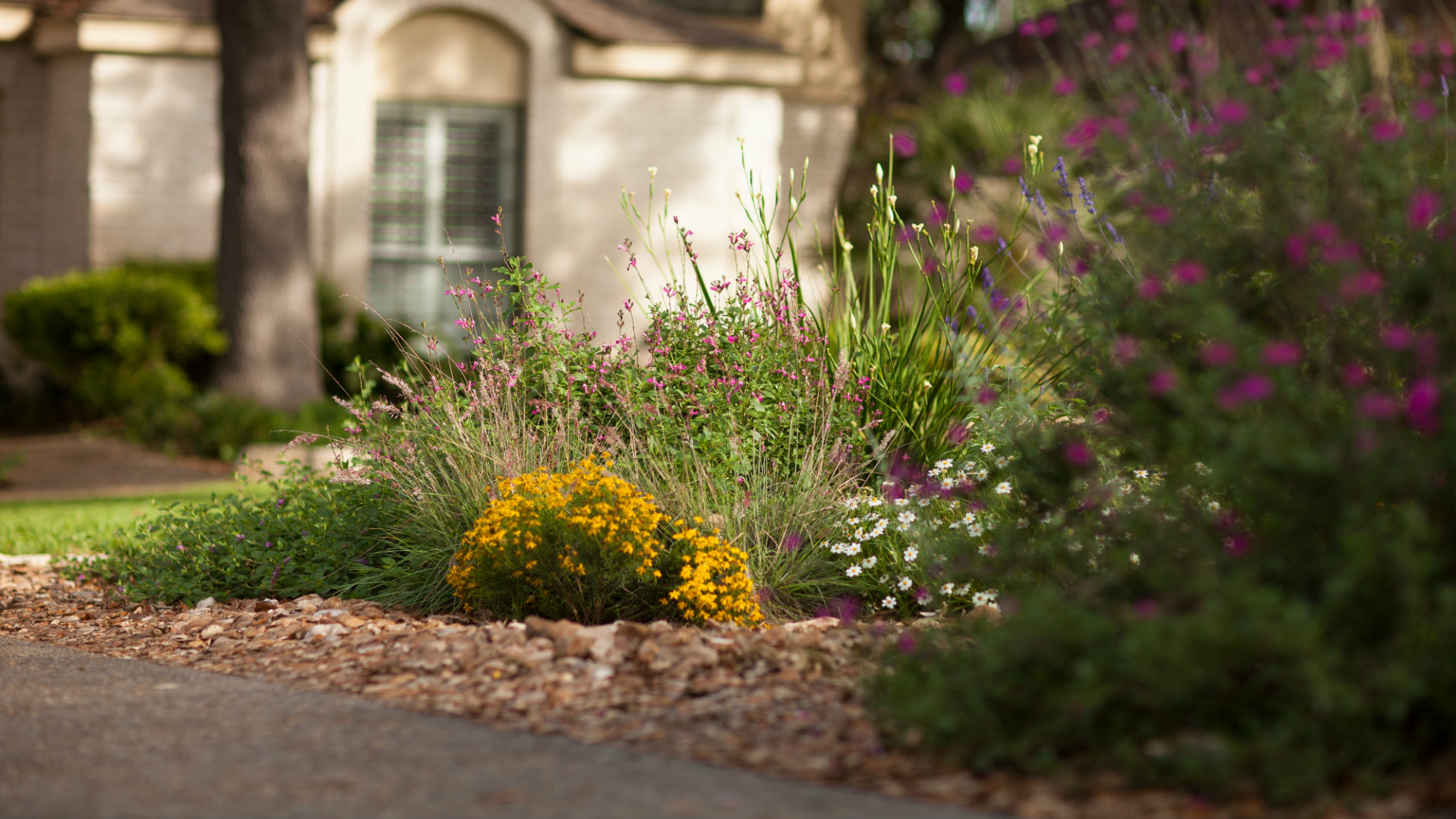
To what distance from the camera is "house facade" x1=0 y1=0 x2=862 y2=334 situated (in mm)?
12664

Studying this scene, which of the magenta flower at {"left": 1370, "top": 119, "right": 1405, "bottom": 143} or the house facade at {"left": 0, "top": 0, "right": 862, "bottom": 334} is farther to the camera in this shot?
the house facade at {"left": 0, "top": 0, "right": 862, "bottom": 334}

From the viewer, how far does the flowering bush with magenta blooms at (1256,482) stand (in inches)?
109

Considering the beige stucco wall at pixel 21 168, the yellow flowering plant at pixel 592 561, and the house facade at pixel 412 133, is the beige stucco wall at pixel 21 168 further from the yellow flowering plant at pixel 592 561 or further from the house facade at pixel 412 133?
the yellow flowering plant at pixel 592 561

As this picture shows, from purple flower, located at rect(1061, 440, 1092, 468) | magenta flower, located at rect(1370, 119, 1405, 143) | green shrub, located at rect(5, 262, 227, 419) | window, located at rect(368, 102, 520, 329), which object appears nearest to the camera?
magenta flower, located at rect(1370, 119, 1405, 143)

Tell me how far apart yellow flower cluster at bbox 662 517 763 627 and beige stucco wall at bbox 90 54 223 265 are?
9683mm

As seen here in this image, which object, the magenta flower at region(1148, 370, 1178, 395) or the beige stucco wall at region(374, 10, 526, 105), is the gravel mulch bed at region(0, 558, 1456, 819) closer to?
the magenta flower at region(1148, 370, 1178, 395)

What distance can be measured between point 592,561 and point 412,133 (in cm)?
1011

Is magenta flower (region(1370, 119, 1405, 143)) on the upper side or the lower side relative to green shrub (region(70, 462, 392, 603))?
upper

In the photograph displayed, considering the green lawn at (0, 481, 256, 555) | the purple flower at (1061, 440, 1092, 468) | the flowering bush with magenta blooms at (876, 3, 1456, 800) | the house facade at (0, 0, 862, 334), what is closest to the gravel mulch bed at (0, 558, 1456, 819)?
the flowering bush with magenta blooms at (876, 3, 1456, 800)

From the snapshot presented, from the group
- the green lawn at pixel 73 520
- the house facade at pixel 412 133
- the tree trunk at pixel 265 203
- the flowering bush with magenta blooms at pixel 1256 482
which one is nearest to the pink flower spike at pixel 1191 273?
the flowering bush with magenta blooms at pixel 1256 482

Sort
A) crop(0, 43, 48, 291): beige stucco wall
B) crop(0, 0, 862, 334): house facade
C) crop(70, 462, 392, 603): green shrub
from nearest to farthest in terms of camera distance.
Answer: crop(70, 462, 392, 603): green shrub, crop(0, 0, 862, 334): house facade, crop(0, 43, 48, 291): beige stucco wall

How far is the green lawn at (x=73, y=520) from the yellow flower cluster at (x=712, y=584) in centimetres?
232

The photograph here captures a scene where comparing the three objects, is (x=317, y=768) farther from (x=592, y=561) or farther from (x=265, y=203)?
(x=265, y=203)

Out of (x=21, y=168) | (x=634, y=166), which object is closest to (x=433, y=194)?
(x=634, y=166)
